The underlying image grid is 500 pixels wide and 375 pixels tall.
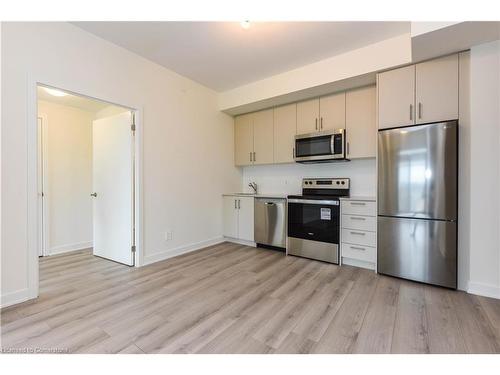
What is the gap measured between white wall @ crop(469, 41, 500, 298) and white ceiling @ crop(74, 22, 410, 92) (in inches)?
30.5

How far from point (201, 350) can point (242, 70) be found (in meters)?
3.15

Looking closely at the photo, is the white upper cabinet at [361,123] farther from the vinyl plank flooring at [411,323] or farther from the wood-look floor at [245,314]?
the vinyl plank flooring at [411,323]

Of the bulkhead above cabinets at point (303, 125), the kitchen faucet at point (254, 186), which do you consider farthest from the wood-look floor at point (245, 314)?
the kitchen faucet at point (254, 186)

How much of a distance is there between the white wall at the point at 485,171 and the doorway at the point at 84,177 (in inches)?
141

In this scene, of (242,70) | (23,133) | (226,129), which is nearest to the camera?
(23,133)

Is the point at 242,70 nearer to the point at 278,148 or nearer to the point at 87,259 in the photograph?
the point at 278,148

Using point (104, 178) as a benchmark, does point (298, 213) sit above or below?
below

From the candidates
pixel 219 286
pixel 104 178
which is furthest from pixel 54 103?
A: pixel 219 286

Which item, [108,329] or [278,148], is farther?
[278,148]

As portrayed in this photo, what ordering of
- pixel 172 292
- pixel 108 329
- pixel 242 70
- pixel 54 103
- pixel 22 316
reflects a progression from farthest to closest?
pixel 54 103, pixel 242 70, pixel 172 292, pixel 22 316, pixel 108 329

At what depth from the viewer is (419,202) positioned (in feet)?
7.80

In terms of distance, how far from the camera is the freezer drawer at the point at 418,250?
2266mm

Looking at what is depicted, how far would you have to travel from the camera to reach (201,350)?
1.44 m

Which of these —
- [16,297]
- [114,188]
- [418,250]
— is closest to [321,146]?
[418,250]
